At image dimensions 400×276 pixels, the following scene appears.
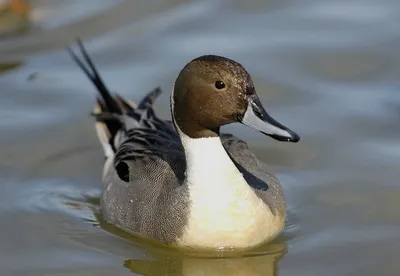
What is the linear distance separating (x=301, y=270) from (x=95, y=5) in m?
4.68

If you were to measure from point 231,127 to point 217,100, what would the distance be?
1.90 metres

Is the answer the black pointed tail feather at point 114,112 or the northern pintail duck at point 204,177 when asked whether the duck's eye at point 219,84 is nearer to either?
the northern pintail duck at point 204,177

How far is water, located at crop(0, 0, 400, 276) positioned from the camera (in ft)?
17.7

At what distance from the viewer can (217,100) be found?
5043 millimetres

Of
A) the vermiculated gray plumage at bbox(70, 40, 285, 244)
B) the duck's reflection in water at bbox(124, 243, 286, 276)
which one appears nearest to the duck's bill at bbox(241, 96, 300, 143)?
the vermiculated gray plumage at bbox(70, 40, 285, 244)

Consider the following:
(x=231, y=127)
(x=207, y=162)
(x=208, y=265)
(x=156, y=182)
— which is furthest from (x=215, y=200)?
(x=231, y=127)

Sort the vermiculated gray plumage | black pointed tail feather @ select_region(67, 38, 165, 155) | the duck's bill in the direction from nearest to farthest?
the duck's bill, the vermiculated gray plumage, black pointed tail feather @ select_region(67, 38, 165, 155)

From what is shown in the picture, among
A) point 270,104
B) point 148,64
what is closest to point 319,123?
point 270,104

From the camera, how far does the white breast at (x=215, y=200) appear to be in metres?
5.18

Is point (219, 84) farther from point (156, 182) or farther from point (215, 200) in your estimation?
point (156, 182)

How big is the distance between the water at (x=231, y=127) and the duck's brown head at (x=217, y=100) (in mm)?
694

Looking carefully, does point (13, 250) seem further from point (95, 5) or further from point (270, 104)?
point (95, 5)

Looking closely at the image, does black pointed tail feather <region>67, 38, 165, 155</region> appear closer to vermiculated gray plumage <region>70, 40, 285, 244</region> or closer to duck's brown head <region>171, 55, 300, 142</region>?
vermiculated gray plumage <region>70, 40, 285, 244</region>

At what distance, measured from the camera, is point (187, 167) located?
5.25m
